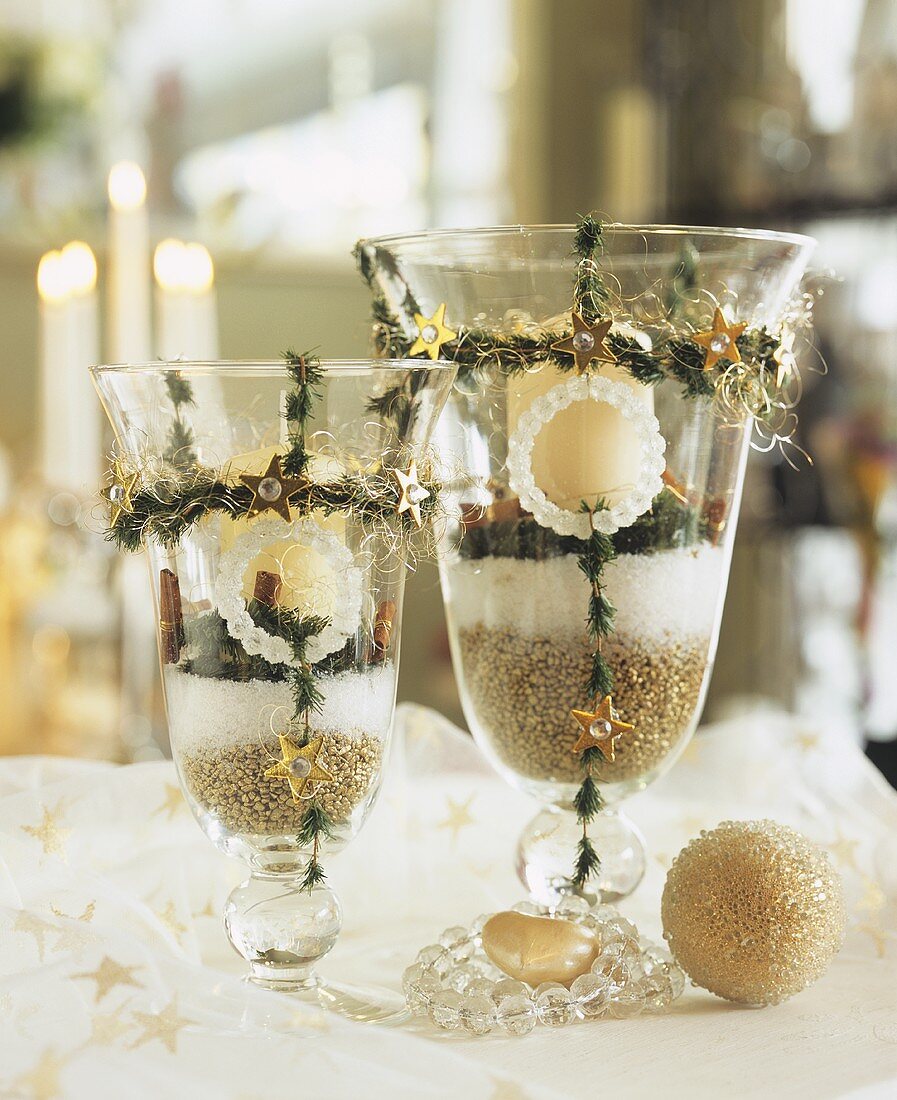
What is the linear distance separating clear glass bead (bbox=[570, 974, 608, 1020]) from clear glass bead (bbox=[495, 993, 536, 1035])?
1.0 inches

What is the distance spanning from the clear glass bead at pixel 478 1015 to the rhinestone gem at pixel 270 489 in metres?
0.24

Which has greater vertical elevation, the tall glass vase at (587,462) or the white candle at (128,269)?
the white candle at (128,269)


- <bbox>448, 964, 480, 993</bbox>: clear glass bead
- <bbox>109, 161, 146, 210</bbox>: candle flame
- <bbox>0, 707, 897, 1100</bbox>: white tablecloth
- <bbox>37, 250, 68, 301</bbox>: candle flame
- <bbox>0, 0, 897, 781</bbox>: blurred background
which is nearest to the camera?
<bbox>0, 707, 897, 1100</bbox>: white tablecloth

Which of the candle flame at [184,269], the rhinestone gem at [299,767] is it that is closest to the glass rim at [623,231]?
the rhinestone gem at [299,767]

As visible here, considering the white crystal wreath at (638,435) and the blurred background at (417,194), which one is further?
the blurred background at (417,194)

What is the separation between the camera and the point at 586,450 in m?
0.66

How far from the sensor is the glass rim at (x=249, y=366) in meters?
0.58

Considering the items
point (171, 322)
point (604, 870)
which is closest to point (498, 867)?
point (604, 870)

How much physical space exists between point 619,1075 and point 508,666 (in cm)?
22

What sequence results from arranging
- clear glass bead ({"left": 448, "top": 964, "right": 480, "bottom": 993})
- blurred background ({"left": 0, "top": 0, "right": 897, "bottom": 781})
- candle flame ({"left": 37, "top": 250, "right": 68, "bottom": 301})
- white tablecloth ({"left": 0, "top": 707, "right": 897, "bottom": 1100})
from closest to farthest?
white tablecloth ({"left": 0, "top": 707, "right": 897, "bottom": 1100}) → clear glass bead ({"left": 448, "top": 964, "right": 480, "bottom": 993}) → candle flame ({"left": 37, "top": 250, "right": 68, "bottom": 301}) → blurred background ({"left": 0, "top": 0, "right": 897, "bottom": 781})

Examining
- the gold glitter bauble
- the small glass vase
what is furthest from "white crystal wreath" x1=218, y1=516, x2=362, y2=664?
the gold glitter bauble

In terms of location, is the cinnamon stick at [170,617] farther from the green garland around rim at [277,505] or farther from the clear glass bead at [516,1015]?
the clear glass bead at [516,1015]

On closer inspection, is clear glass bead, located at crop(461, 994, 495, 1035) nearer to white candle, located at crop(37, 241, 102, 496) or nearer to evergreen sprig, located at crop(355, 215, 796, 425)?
evergreen sprig, located at crop(355, 215, 796, 425)

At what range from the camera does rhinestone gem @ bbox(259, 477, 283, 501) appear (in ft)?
1.91
